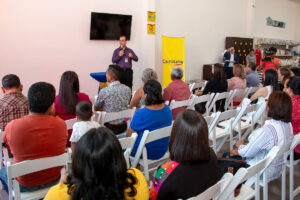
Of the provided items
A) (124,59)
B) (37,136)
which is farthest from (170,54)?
(37,136)

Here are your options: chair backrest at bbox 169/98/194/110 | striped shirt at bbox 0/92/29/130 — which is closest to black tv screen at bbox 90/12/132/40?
chair backrest at bbox 169/98/194/110

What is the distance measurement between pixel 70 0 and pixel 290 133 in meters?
4.89

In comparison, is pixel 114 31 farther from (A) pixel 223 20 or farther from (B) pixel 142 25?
(A) pixel 223 20

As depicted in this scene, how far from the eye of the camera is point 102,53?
594 centimetres

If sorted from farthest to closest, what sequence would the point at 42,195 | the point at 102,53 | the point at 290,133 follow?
1. the point at 102,53
2. the point at 290,133
3. the point at 42,195

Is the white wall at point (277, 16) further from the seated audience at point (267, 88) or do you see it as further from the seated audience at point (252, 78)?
the seated audience at point (267, 88)

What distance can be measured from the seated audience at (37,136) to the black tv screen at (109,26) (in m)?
4.09

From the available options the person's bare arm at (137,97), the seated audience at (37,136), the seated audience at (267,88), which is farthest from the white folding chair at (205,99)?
the seated audience at (37,136)

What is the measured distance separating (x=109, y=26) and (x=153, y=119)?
4176 millimetres

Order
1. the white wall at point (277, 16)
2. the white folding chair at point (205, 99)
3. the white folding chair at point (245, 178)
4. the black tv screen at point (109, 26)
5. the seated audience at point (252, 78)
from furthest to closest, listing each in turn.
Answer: the white wall at point (277, 16) < the black tv screen at point (109, 26) < the seated audience at point (252, 78) < the white folding chair at point (205, 99) < the white folding chair at point (245, 178)

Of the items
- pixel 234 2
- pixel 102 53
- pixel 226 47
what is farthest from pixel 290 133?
pixel 234 2

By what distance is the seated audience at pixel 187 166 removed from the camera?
1271mm

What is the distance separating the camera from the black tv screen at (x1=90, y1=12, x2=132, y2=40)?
5605mm

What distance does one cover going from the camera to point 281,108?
1.95 metres
